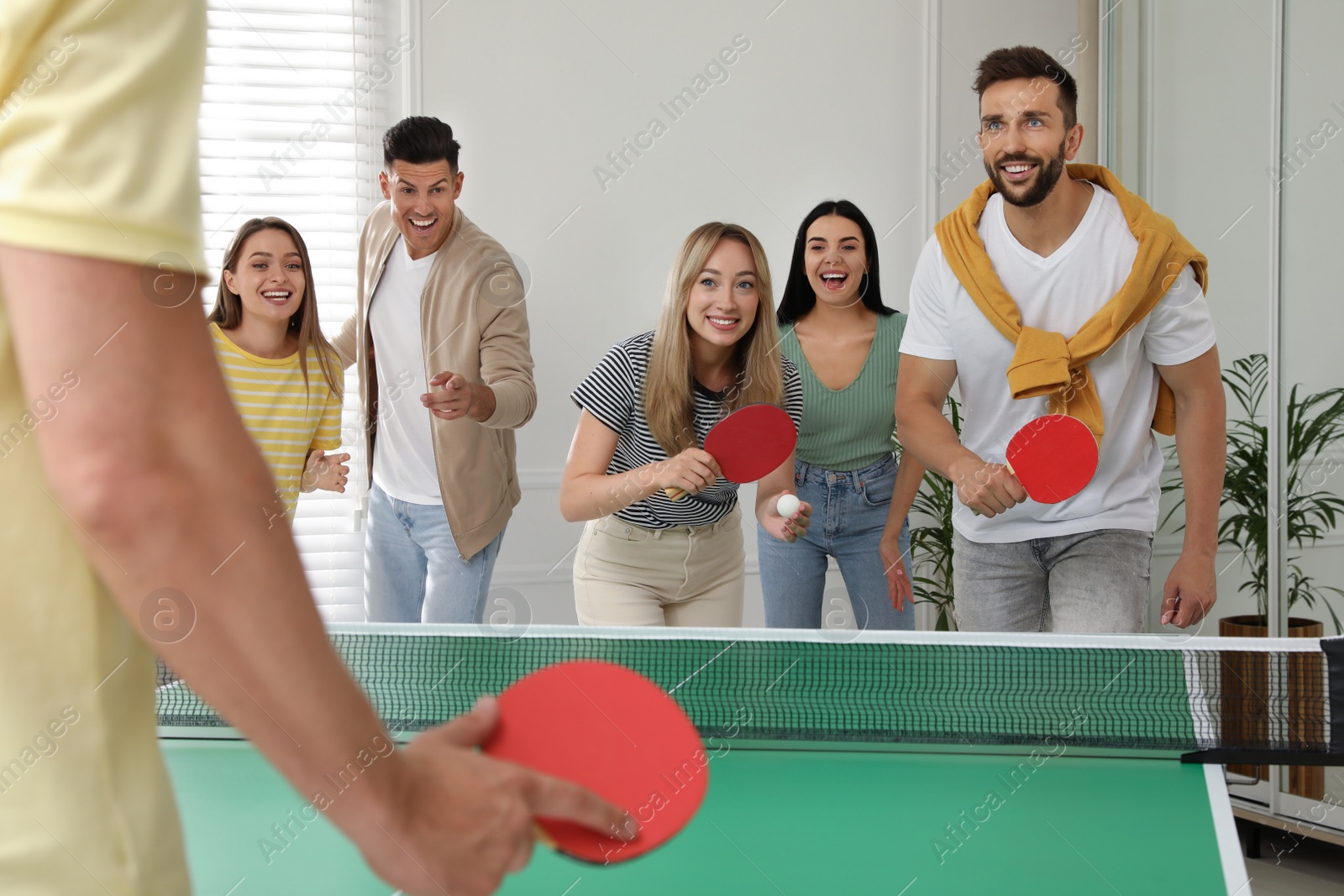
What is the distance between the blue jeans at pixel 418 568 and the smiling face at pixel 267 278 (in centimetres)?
72

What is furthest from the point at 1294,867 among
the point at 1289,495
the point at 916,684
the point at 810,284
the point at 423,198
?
the point at 423,198

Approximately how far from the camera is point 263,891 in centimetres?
155

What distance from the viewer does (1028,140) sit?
2.92m

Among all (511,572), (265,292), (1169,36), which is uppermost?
(1169,36)

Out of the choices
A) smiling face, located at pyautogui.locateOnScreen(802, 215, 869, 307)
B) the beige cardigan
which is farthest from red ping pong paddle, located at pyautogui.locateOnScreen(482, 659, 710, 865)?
smiling face, located at pyautogui.locateOnScreen(802, 215, 869, 307)

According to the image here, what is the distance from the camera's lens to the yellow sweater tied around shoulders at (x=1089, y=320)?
108 inches

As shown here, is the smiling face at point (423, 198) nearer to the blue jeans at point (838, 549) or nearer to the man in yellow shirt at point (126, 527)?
the blue jeans at point (838, 549)

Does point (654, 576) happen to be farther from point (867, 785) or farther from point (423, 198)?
point (423, 198)

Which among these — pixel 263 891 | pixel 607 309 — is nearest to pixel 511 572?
pixel 607 309

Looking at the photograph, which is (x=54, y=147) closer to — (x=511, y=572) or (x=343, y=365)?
(x=343, y=365)

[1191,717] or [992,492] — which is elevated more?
[992,492]

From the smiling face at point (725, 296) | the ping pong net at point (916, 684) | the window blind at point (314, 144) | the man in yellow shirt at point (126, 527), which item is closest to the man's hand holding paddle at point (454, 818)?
the man in yellow shirt at point (126, 527)

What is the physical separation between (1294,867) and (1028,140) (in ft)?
9.05

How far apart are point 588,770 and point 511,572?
419 centimetres
